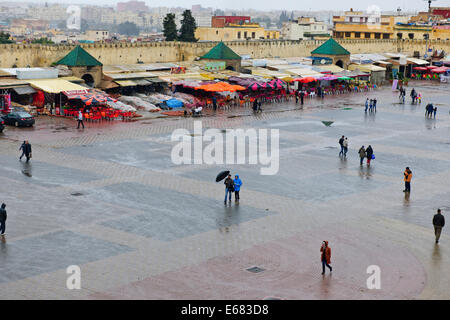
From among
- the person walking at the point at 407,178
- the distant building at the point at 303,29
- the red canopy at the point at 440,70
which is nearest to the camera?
the person walking at the point at 407,178

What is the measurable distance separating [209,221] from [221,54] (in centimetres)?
3810

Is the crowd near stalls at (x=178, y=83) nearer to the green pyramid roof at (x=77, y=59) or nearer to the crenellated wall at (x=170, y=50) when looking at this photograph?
the green pyramid roof at (x=77, y=59)

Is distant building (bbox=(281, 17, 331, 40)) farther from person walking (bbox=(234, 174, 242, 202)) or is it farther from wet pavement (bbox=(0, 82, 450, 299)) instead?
person walking (bbox=(234, 174, 242, 202))

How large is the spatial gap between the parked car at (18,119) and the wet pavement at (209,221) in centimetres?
62

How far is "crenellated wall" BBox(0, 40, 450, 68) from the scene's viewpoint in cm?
5009

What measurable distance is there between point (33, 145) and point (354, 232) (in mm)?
17117

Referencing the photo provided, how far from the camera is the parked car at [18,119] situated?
37.1 meters

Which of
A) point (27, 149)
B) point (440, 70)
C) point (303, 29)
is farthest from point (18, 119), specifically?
point (303, 29)

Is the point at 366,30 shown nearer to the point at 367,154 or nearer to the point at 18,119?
the point at 18,119

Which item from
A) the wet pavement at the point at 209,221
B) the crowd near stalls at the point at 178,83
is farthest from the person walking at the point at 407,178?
the crowd near stalls at the point at 178,83

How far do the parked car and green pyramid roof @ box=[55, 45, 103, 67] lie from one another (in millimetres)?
10422

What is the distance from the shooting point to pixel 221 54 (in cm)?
5822
